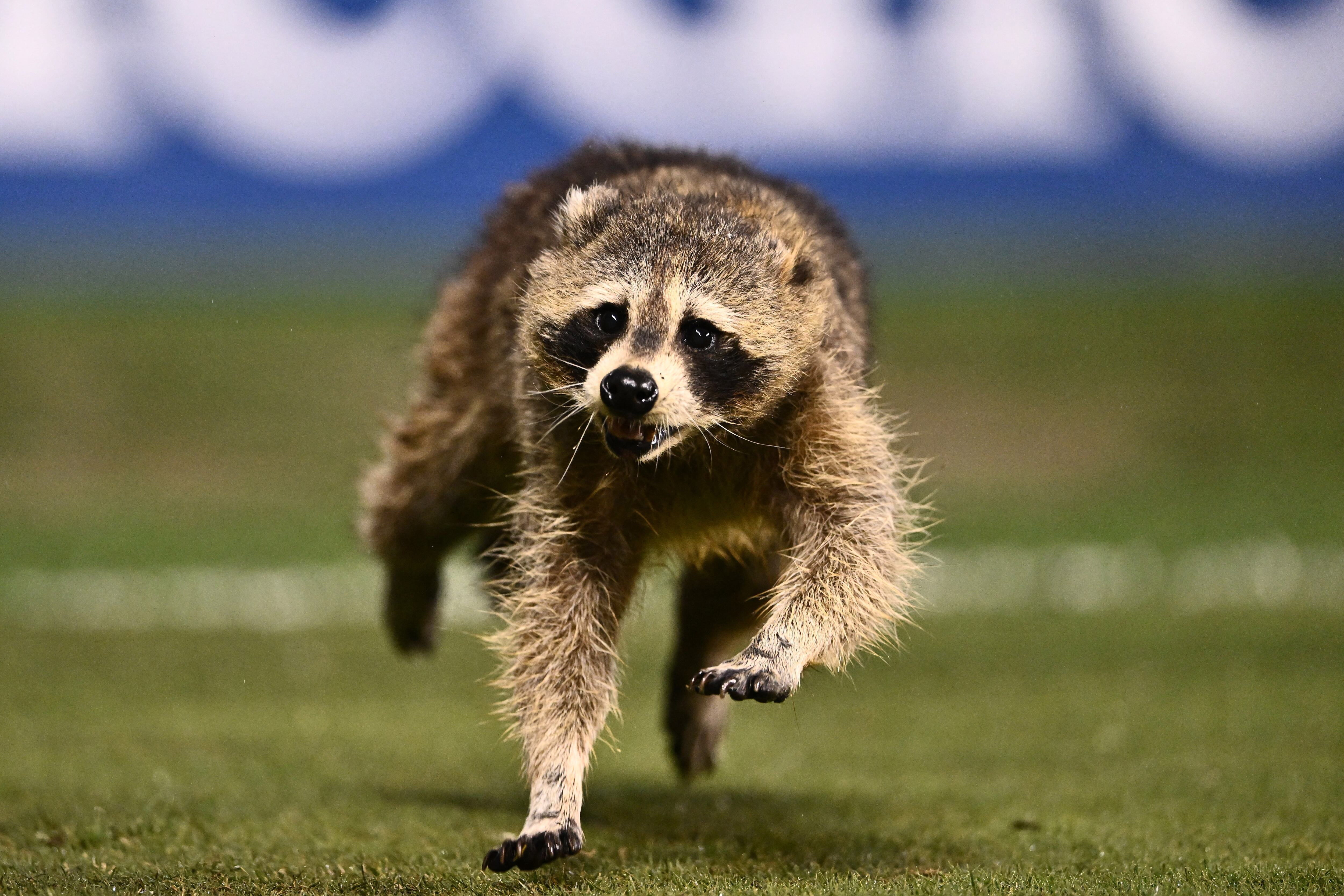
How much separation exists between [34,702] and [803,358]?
7767 mm

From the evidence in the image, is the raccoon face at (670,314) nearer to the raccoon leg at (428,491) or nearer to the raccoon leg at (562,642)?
the raccoon leg at (562,642)

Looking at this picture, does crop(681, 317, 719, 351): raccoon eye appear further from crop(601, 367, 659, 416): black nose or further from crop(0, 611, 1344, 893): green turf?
crop(0, 611, 1344, 893): green turf

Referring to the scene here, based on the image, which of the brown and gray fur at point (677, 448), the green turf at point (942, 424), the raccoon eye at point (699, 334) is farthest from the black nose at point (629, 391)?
the green turf at point (942, 424)

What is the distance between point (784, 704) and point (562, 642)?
21.6 ft

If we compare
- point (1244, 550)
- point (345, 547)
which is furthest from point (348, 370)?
point (1244, 550)

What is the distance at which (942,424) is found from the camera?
31.6 meters

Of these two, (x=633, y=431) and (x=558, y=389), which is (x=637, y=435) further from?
(x=558, y=389)

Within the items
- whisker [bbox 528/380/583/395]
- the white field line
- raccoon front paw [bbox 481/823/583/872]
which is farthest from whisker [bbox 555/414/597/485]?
the white field line

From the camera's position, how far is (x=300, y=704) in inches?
456

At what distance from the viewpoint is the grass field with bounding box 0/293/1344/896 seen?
20.0ft

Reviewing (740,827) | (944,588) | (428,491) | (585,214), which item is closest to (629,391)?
(585,214)

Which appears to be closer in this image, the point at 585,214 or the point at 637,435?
the point at 637,435

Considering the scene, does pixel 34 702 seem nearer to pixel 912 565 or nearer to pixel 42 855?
pixel 42 855

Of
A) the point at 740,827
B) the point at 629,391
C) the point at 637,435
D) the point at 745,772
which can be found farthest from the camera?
the point at 745,772
